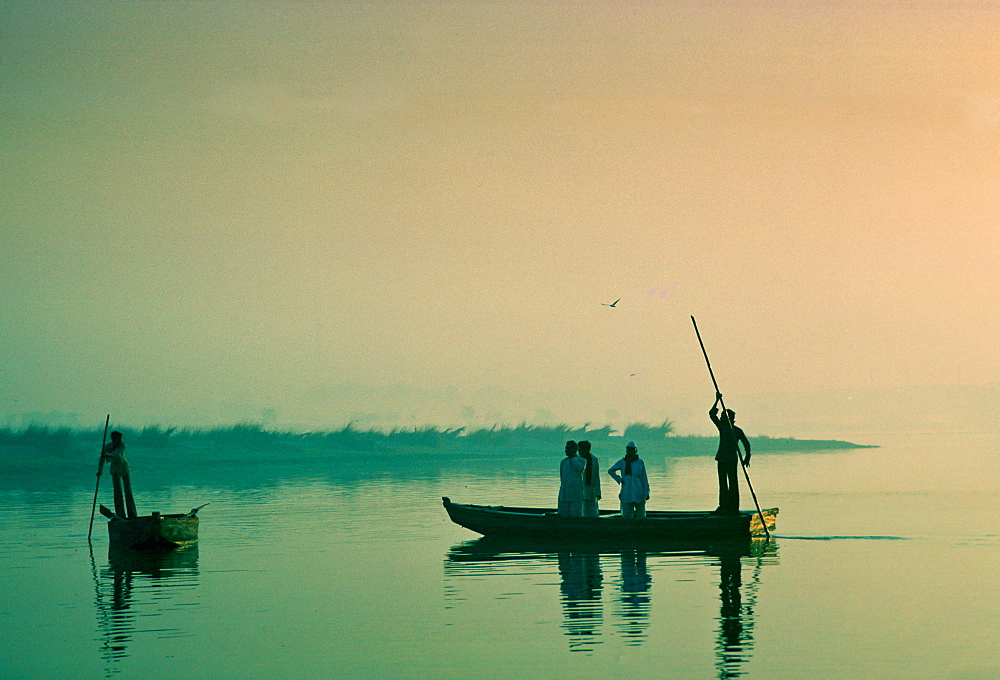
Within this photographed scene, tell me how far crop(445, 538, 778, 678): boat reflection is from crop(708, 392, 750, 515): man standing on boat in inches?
33.0

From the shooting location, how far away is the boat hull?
2344cm

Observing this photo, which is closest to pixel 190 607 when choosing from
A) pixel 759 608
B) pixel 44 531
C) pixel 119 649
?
pixel 119 649

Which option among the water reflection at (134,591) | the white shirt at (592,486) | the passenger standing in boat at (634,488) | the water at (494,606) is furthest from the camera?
Answer: the white shirt at (592,486)

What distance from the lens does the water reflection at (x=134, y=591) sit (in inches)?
559

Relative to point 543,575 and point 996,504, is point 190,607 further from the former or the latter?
point 996,504

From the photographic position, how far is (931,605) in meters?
16.2

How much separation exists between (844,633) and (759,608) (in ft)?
5.49

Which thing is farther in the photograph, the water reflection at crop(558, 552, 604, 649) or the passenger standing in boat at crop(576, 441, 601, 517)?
the passenger standing in boat at crop(576, 441, 601, 517)

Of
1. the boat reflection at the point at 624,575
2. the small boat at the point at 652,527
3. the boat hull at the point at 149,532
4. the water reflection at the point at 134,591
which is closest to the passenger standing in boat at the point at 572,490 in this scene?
the small boat at the point at 652,527

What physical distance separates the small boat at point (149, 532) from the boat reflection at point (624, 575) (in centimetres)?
561

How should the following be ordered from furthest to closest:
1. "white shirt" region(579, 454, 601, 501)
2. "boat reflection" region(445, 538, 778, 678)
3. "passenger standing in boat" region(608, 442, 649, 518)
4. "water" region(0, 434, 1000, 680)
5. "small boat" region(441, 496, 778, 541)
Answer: "white shirt" region(579, 454, 601, 501)
"passenger standing in boat" region(608, 442, 649, 518)
"small boat" region(441, 496, 778, 541)
"boat reflection" region(445, 538, 778, 678)
"water" region(0, 434, 1000, 680)

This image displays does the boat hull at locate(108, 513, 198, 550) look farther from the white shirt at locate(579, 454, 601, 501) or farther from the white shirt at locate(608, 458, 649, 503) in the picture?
the white shirt at locate(608, 458, 649, 503)

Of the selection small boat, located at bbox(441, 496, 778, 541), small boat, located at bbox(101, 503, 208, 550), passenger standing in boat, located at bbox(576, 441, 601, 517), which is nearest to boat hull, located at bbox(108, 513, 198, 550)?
small boat, located at bbox(101, 503, 208, 550)

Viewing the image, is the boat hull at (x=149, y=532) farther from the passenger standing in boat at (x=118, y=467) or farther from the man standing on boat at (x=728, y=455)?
the man standing on boat at (x=728, y=455)
